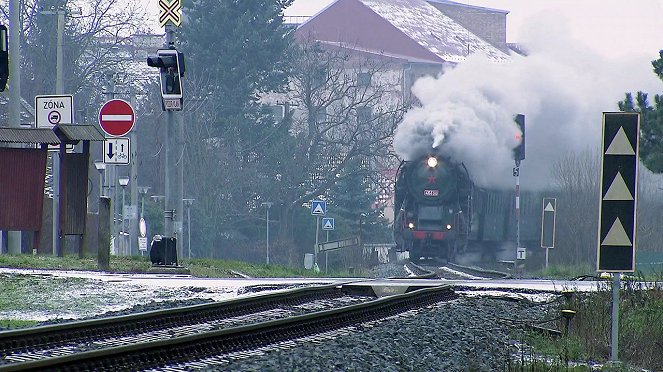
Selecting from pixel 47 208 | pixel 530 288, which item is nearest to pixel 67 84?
pixel 47 208

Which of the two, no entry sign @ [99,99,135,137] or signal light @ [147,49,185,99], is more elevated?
signal light @ [147,49,185,99]

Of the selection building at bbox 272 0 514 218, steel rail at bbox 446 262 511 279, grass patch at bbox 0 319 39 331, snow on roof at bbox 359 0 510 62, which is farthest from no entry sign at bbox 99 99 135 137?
snow on roof at bbox 359 0 510 62

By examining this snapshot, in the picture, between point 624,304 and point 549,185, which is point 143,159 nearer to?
point 549,185

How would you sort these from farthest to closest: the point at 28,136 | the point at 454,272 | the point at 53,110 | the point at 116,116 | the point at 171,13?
the point at 454,272 → the point at 53,110 → the point at 28,136 → the point at 116,116 → the point at 171,13

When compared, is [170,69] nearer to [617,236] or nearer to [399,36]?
[617,236]

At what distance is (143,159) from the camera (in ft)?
234

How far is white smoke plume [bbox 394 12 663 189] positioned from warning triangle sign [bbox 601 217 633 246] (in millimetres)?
27410

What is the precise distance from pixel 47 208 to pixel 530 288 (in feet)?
76.7

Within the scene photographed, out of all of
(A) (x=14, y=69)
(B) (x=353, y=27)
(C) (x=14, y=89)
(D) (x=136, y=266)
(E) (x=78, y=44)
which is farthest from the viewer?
(B) (x=353, y=27)

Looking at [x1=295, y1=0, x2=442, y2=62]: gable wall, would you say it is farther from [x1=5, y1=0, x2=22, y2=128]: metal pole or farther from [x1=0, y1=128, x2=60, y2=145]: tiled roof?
[x1=0, y1=128, x2=60, y2=145]: tiled roof

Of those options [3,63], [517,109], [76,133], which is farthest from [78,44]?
[3,63]

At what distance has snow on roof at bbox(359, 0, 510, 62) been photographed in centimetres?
9444

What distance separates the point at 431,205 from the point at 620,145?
27.6m

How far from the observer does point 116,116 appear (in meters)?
24.9
